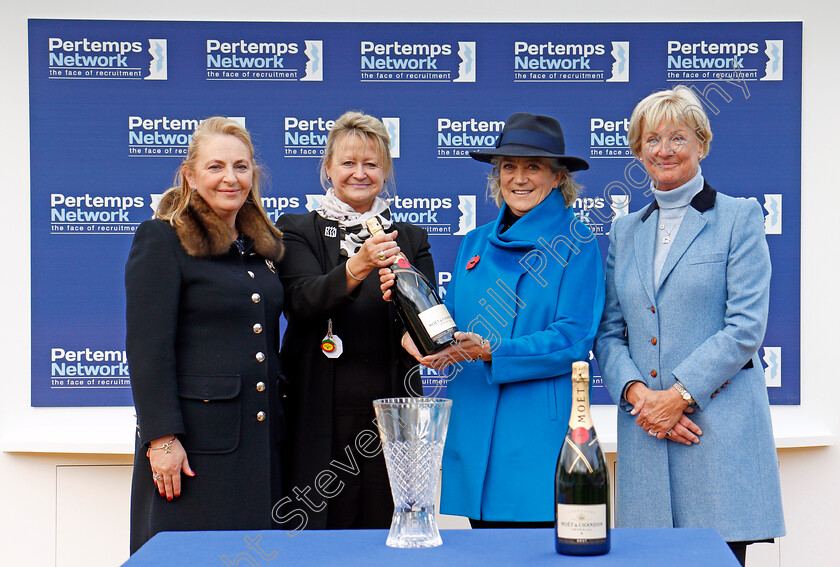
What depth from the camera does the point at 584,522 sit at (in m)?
1.23

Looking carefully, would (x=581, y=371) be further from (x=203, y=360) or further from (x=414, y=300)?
(x=203, y=360)

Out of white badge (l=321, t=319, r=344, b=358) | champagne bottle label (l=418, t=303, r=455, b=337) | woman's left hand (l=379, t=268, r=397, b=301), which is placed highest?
woman's left hand (l=379, t=268, r=397, b=301)

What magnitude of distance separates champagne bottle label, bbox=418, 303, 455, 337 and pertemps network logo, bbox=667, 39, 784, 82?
1.97 m

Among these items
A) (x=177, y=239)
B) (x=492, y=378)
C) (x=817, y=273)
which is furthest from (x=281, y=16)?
(x=817, y=273)

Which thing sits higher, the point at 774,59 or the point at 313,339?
the point at 774,59

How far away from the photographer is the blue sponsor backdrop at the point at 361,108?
126 inches

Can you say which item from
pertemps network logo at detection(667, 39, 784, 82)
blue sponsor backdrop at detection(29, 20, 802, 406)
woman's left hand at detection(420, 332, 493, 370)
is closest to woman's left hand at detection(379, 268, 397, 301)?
woman's left hand at detection(420, 332, 493, 370)

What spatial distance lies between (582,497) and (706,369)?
84 centimetres

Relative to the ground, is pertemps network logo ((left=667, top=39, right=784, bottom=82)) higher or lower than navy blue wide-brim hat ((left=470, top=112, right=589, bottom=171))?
higher

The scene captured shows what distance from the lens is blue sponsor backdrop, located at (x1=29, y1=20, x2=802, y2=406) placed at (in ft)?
10.5

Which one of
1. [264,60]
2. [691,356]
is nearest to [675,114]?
[691,356]

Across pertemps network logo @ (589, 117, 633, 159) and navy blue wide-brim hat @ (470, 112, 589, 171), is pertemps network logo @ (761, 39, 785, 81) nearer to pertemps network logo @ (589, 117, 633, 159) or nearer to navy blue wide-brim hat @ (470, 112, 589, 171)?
pertemps network logo @ (589, 117, 633, 159)

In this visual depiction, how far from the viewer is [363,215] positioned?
2.26 metres

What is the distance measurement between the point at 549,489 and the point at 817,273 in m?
1.86
